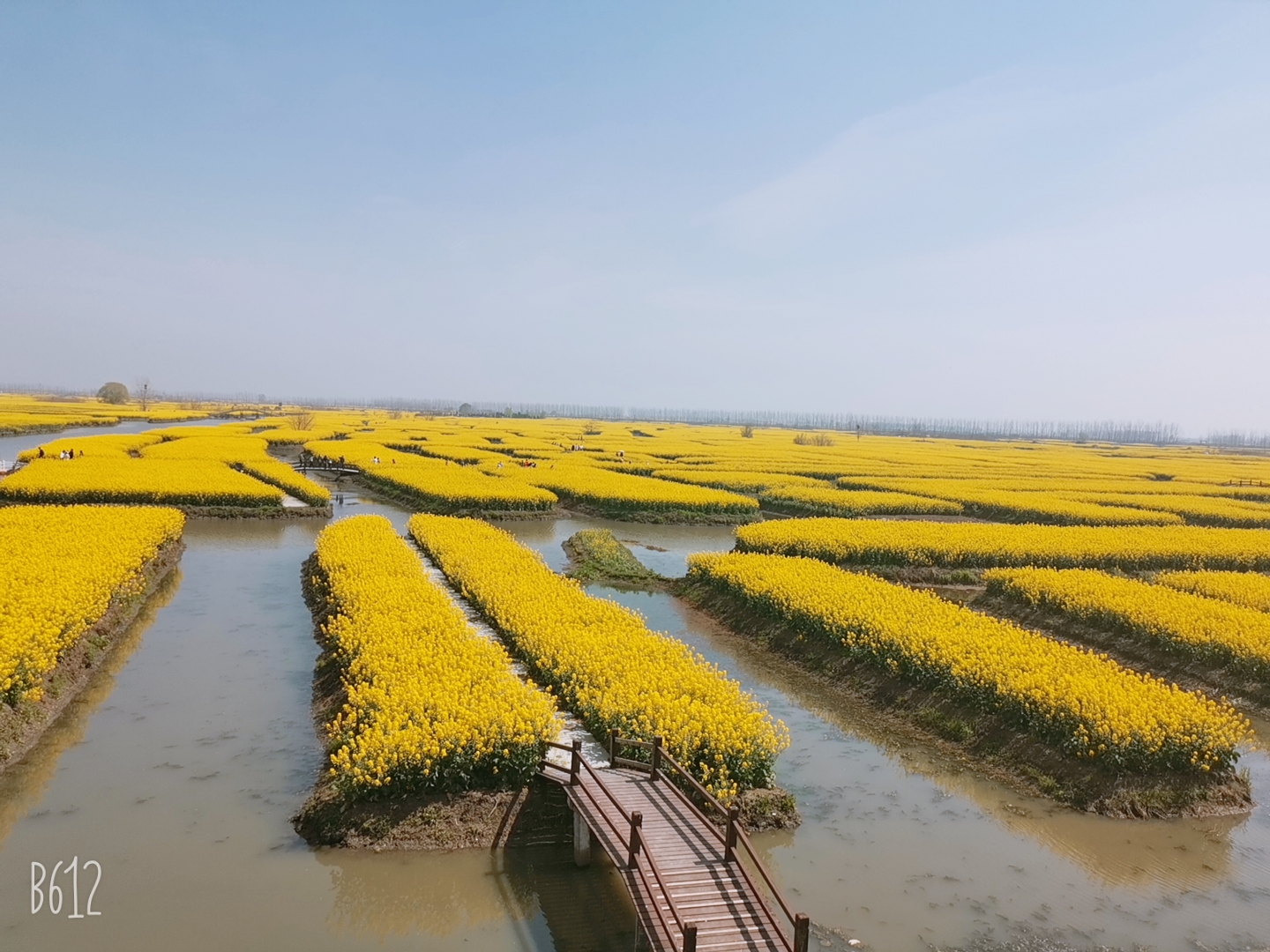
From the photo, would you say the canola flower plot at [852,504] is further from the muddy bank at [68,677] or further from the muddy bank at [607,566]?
the muddy bank at [68,677]

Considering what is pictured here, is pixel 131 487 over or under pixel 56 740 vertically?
over

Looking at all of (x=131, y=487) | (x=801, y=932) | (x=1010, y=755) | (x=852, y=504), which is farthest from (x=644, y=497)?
(x=801, y=932)

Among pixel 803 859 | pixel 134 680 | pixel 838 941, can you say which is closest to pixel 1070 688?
pixel 803 859

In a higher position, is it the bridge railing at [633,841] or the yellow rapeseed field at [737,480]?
the yellow rapeseed field at [737,480]

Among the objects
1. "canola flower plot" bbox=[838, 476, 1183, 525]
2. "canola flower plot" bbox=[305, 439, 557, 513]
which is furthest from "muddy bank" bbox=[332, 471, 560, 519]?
"canola flower plot" bbox=[838, 476, 1183, 525]

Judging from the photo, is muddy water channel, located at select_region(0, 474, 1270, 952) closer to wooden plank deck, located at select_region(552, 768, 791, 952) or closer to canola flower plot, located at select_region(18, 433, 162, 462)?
wooden plank deck, located at select_region(552, 768, 791, 952)

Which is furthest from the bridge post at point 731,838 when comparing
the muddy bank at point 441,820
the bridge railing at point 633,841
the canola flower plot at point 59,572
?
the canola flower plot at point 59,572

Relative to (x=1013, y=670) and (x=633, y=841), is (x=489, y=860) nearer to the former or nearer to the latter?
(x=633, y=841)
